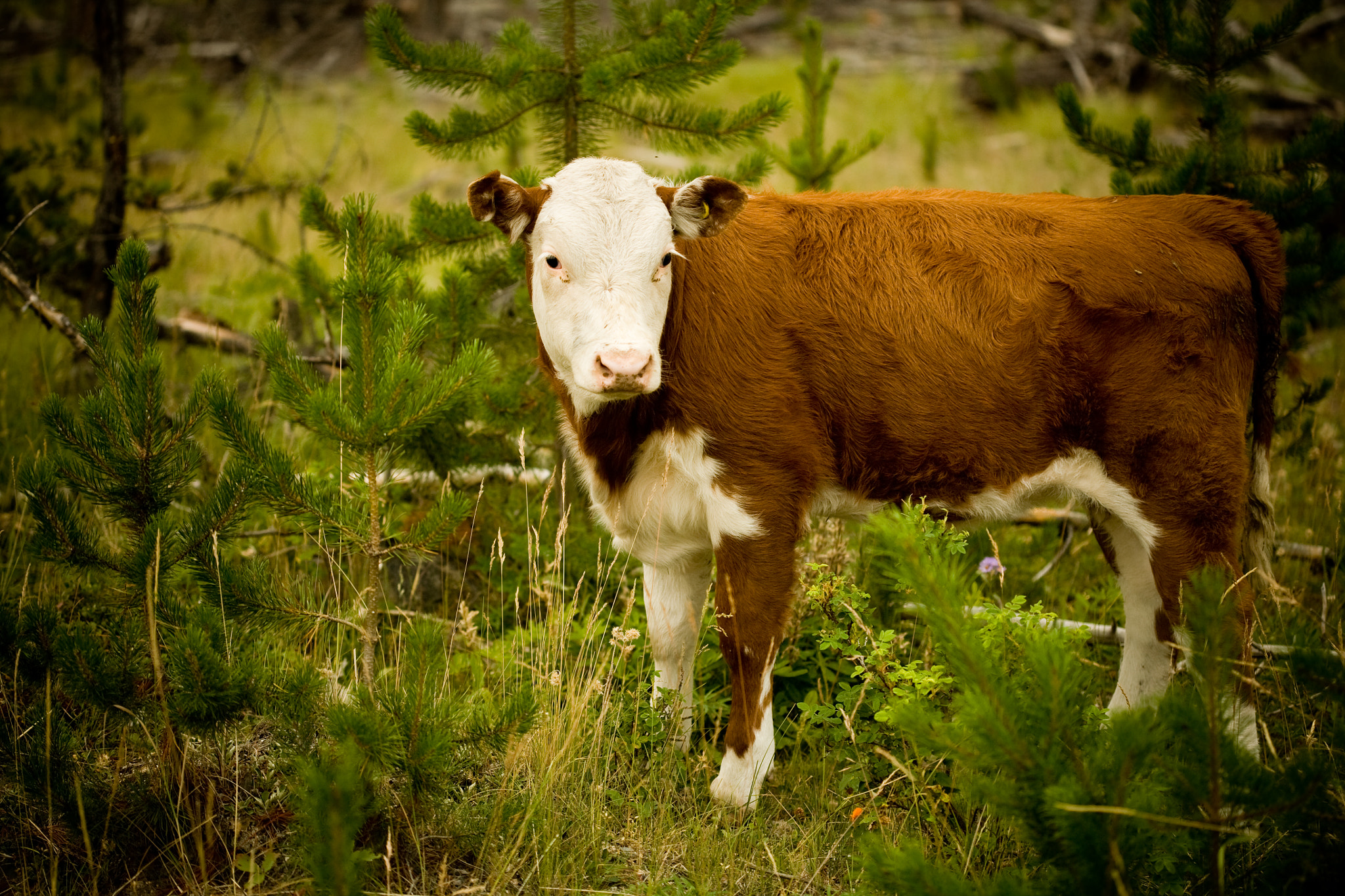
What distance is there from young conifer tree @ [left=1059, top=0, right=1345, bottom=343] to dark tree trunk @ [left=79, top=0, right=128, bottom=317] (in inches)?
235

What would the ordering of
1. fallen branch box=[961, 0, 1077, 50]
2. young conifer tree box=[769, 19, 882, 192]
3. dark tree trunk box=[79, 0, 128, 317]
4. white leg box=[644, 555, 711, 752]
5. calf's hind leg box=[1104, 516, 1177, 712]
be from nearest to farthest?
white leg box=[644, 555, 711, 752], calf's hind leg box=[1104, 516, 1177, 712], dark tree trunk box=[79, 0, 128, 317], young conifer tree box=[769, 19, 882, 192], fallen branch box=[961, 0, 1077, 50]

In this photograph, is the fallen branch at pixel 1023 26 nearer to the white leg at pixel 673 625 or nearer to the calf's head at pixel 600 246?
the calf's head at pixel 600 246

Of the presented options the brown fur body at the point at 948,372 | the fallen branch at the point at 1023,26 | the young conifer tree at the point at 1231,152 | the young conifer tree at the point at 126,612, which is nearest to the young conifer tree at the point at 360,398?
the young conifer tree at the point at 126,612

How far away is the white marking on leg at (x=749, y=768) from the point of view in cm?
348

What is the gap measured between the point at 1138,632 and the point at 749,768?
1.96m

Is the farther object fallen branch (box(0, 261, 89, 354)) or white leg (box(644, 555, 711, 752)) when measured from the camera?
fallen branch (box(0, 261, 89, 354))

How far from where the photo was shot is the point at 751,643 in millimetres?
3486

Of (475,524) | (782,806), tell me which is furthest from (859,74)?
(782,806)

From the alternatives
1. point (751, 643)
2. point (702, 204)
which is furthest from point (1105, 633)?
point (702, 204)

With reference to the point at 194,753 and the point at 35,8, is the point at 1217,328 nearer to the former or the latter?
the point at 194,753

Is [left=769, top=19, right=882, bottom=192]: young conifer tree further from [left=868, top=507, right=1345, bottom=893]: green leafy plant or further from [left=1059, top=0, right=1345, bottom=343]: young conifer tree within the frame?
[left=868, top=507, right=1345, bottom=893]: green leafy plant

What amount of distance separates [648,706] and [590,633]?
518 millimetres

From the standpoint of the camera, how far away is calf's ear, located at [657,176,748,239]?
325cm

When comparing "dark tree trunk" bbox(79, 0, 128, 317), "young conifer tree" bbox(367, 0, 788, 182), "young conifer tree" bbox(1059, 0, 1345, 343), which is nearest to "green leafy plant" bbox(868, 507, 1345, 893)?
"young conifer tree" bbox(367, 0, 788, 182)
